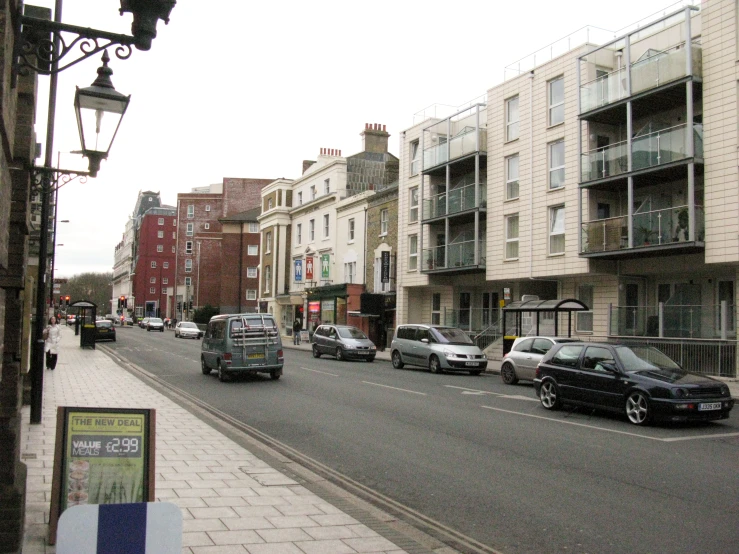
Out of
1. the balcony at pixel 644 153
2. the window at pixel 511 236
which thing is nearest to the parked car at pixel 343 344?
the window at pixel 511 236

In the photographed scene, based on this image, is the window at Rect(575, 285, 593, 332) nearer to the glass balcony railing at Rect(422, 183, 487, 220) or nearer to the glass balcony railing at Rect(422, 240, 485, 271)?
the glass balcony railing at Rect(422, 240, 485, 271)

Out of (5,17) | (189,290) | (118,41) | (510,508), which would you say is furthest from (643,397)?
(189,290)

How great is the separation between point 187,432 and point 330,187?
4129 centimetres

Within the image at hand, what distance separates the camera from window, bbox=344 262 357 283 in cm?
4606

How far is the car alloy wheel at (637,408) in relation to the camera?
12.0m

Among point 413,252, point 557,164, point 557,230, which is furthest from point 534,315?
point 413,252

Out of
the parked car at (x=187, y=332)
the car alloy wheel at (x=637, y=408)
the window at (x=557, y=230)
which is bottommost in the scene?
the parked car at (x=187, y=332)

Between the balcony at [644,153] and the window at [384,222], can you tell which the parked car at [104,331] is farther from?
the balcony at [644,153]

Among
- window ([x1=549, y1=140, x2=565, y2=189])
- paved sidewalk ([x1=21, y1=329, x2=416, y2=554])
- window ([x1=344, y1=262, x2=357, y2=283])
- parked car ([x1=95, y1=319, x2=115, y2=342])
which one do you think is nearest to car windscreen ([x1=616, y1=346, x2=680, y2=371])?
paved sidewalk ([x1=21, y1=329, x2=416, y2=554])

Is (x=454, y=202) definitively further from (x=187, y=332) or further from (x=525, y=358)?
(x=187, y=332)

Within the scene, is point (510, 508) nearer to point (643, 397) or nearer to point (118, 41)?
point (118, 41)

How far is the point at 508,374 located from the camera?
66.3ft

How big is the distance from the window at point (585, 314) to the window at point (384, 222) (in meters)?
16.0

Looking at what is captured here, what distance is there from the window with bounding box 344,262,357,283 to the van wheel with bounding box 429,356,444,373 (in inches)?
844
